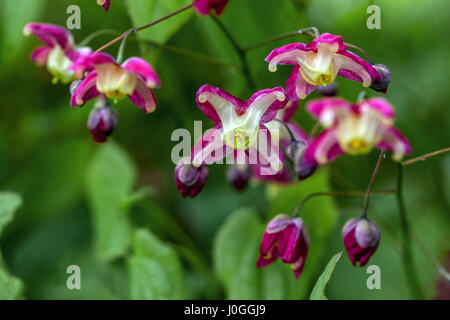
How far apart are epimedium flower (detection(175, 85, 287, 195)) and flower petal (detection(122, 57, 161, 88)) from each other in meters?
0.08

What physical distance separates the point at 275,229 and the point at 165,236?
0.75 m

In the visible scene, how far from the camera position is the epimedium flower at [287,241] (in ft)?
3.31

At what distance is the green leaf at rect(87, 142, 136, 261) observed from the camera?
147cm

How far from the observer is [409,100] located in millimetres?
1785

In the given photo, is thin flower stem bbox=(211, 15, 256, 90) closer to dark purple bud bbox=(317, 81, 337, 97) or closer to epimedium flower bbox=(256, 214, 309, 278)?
dark purple bud bbox=(317, 81, 337, 97)

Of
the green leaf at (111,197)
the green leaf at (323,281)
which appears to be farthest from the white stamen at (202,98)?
the green leaf at (111,197)

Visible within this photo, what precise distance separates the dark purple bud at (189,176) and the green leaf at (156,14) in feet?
0.89

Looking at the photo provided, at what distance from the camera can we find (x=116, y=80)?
94 cm

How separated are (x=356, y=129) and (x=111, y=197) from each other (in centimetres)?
89

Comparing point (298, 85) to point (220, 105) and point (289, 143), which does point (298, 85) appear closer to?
point (220, 105)

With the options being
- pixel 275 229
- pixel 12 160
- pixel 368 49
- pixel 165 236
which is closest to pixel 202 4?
pixel 275 229

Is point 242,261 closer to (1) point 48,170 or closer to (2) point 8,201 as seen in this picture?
(2) point 8,201

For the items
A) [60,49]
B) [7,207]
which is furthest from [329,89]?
[7,207]

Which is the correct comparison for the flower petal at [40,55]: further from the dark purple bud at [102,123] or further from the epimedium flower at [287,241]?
the epimedium flower at [287,241]
